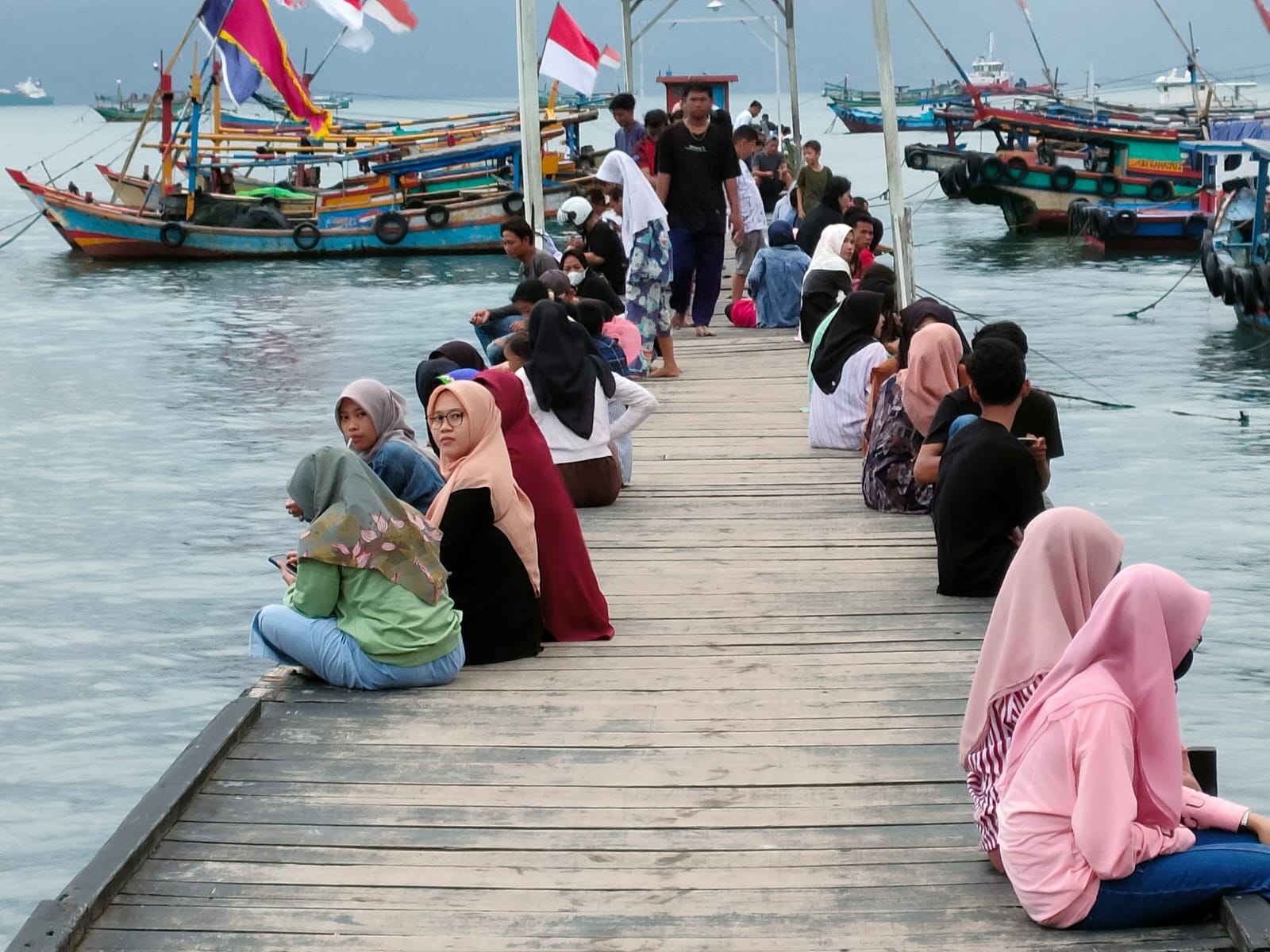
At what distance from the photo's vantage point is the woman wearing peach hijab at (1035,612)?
339cm

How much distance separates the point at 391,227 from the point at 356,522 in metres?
28.2

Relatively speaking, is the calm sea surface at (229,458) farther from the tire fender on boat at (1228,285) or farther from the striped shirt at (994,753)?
the striped shirt at (994,753)

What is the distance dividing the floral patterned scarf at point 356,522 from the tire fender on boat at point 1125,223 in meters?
26.7

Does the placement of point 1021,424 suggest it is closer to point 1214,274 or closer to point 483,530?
point 483,530

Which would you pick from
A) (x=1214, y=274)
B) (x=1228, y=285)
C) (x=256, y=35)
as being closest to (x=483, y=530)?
(x=1228, y=285)

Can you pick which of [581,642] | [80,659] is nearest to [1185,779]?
[581,642]

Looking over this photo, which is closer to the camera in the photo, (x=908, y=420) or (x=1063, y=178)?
(x=908, y=420)

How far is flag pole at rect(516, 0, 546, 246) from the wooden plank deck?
5052 mm

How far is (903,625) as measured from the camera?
5.58 meters

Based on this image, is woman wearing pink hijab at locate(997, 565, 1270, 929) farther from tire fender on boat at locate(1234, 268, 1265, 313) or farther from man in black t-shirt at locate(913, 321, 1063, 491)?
tire fender on boat at locate(1234, 268, 1265, 313)

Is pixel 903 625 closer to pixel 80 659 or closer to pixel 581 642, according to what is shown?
pixel 581 642

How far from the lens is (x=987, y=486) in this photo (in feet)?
18.0

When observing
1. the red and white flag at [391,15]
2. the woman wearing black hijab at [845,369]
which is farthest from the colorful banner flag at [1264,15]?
the woman wearing black hijab at [845,369]

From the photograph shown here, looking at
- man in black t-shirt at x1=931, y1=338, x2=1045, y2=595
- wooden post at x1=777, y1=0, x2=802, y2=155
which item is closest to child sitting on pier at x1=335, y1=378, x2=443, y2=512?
man in black t-shirt at x1=931, y1=338, x2=1045, y2=595
